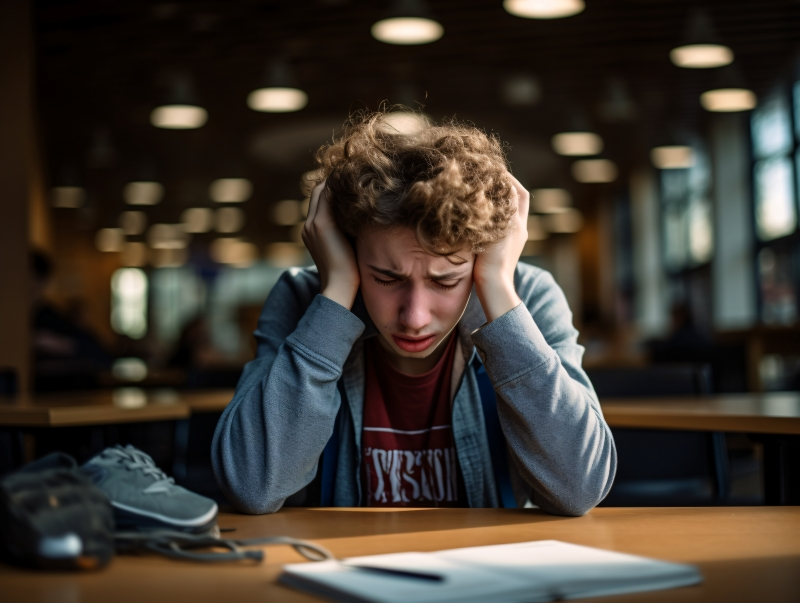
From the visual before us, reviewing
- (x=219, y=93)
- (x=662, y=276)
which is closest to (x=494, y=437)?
(x=219, y=93)

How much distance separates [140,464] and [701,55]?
493 centimetres

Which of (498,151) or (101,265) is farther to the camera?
(101,265)

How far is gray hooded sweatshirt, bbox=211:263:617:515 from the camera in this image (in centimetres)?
127

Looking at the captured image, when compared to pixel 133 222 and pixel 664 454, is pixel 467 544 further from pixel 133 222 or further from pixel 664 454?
pixel 133 222

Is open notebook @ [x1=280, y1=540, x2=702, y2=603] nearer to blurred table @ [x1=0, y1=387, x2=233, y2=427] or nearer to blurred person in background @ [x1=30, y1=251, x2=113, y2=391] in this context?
blurred table @ [x1=0, y1=387, x2=233, y2=427]

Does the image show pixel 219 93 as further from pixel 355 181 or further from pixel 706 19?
pixel 355 181

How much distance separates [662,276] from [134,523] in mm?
13280

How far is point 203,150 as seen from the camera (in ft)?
34.5

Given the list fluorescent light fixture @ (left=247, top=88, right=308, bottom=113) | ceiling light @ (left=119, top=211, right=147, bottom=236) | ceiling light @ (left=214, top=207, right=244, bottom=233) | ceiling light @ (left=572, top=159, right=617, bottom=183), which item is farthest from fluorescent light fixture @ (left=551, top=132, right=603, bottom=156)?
ceiling light @ (left=119, top=211, right=147, bottom=236)

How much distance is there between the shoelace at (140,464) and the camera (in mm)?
987

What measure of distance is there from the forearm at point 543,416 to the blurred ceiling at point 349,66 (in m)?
4.90

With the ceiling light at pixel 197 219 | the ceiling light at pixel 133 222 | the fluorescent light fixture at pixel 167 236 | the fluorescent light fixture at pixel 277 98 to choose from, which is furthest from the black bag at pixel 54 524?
the fluorescent light fixture at pixel 167 236

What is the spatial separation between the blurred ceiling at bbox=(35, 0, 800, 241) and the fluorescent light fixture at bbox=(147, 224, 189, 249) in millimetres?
6424

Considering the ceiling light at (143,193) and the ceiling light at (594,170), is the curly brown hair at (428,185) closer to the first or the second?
the ceiling light at (594,170)
